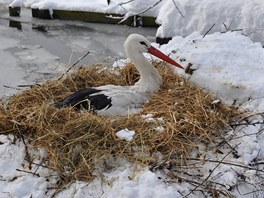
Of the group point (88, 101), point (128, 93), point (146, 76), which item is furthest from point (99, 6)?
point (88, 101)

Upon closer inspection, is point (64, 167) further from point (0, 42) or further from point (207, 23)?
point (0, 42)

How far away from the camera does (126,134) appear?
3381mm

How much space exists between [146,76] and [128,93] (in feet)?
0.95

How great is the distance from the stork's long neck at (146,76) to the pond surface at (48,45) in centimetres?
115

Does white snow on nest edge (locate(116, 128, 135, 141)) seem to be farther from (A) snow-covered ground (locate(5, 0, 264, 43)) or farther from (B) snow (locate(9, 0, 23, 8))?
(B) snow (locate(9, 0, 23, 8))

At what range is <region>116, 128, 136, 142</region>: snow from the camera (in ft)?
11.0

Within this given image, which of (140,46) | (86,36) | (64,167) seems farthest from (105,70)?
(86,36)

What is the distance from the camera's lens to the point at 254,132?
136 inches

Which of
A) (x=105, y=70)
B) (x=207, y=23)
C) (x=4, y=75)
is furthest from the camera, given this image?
(x=207, y=23)

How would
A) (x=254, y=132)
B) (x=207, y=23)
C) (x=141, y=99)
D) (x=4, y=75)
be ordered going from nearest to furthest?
1. (x=254, y=132)
2. (x=141, y=99)
3. (x=4, y=75)
4. (x=207, y=23)

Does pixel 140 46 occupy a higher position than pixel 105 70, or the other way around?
pixel 140 46

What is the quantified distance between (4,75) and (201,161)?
10.3 feet

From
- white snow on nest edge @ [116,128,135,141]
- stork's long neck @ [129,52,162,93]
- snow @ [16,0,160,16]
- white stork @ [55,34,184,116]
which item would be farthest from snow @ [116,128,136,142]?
snow @ [16,0,160,16]

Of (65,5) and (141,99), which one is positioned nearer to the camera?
(141,99)
